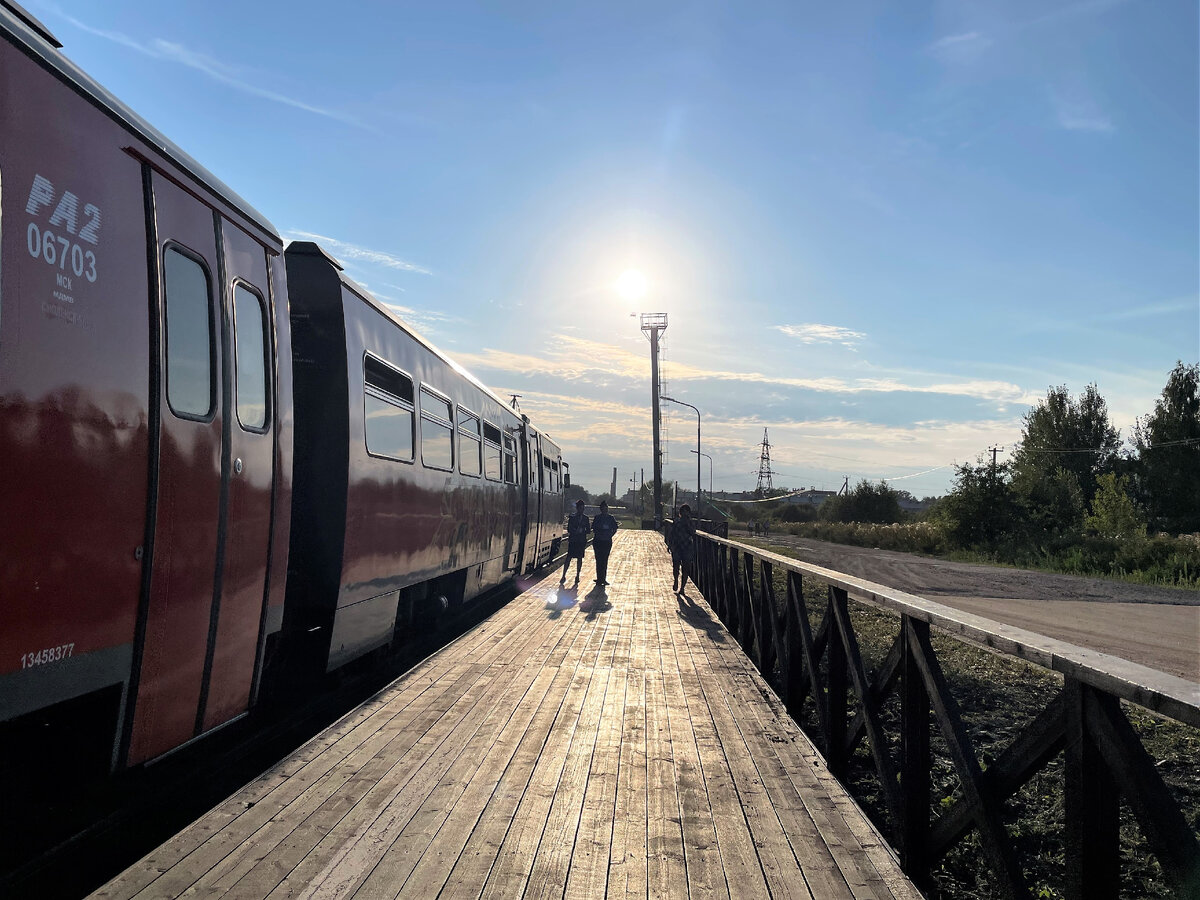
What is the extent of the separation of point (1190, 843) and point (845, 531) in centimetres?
5954

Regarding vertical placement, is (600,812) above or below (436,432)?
below

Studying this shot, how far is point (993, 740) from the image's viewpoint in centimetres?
717

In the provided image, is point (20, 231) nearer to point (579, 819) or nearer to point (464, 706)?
point (579, 819)

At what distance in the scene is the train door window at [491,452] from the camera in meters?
12.4

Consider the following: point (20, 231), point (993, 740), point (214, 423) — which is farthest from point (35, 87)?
point (993, 740)

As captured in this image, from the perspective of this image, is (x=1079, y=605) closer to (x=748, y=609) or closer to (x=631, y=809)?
(x=748, y=609)

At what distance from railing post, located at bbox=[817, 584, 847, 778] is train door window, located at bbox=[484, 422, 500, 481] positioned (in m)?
7.69

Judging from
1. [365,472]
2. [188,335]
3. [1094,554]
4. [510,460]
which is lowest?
[1094,554]

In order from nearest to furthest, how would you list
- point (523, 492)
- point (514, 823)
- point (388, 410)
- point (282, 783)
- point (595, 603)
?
point (514, 823), point (282, 783), point (388, 410), point (595, 603), point (523, 492)

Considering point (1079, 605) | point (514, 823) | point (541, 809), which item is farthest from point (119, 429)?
point (1079, 605)

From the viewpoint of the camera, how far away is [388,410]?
7398 mm

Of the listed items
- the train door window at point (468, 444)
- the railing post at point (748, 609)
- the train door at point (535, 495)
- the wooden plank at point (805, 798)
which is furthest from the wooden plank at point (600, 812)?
the train door at point (535, 495)

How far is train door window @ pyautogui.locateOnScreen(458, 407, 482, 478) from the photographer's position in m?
10.5

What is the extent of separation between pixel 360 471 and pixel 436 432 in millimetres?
2744
